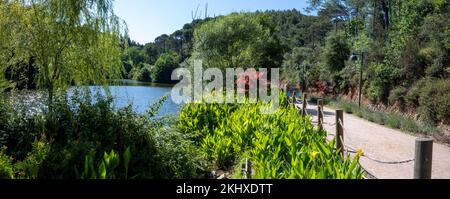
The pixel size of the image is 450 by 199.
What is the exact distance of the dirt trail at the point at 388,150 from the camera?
5382mm

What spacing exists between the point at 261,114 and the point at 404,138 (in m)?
4.67

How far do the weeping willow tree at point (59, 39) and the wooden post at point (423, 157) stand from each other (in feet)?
17.1

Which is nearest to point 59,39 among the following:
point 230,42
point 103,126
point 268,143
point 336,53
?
point 103,126

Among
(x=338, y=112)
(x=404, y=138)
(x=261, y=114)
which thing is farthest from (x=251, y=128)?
(x=404, y=138)

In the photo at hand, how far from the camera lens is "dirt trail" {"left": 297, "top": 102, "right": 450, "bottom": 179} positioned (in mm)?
5382

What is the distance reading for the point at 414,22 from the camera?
16.2 m

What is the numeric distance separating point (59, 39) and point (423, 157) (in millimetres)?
5582

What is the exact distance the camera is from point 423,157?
2744 millimetres

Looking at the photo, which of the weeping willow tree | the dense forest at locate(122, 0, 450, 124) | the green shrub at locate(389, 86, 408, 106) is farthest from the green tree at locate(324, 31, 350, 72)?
the weeping willow tree

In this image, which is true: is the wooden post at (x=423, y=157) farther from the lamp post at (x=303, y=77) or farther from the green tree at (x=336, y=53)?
the lamp post at (x=303, y=77)

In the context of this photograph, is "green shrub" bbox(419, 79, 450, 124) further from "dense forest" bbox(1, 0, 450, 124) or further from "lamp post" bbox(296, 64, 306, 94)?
"lamp post" bbox(296, 64, 306, 94)

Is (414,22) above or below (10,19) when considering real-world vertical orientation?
above

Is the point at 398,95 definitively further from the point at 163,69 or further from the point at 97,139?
the point at 163,69
